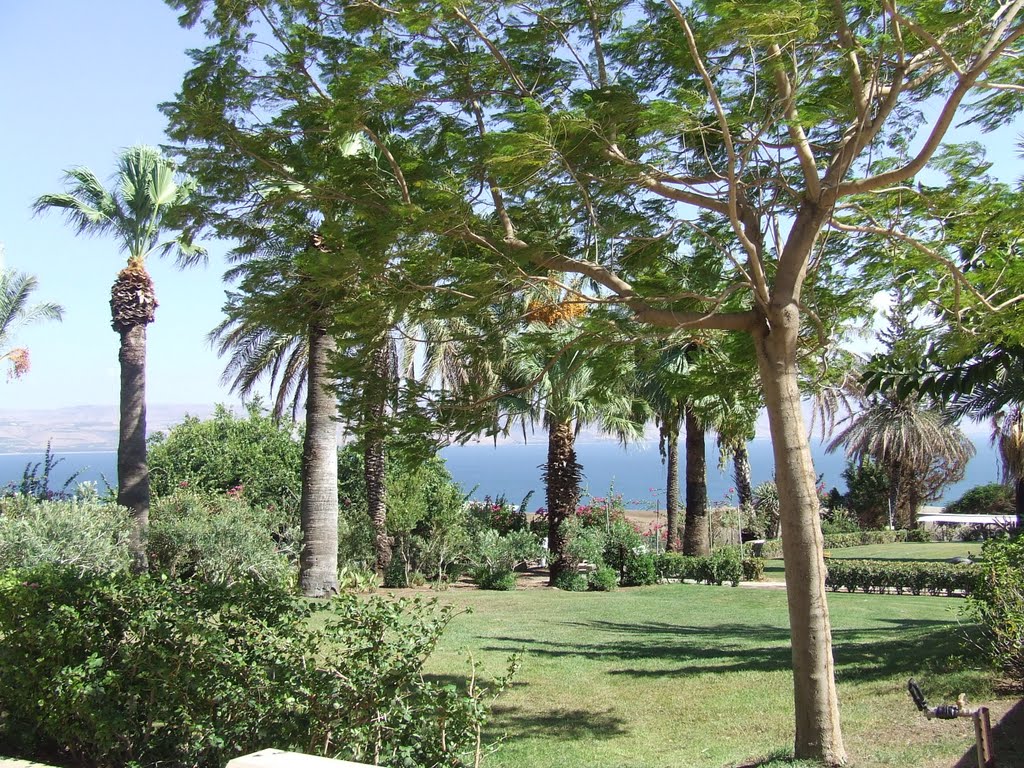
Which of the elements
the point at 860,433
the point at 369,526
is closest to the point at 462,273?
the point at 369,526

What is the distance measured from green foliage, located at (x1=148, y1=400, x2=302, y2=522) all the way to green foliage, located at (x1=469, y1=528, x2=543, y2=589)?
573 cm

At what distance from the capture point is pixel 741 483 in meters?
29.8

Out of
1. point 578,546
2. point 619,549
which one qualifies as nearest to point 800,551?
point 578,546

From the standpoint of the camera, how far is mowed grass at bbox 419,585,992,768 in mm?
6758

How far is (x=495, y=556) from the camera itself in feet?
68.8

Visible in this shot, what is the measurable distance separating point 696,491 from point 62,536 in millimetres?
16146

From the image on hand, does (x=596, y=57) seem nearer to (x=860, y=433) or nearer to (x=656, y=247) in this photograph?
(x=656, y=247)

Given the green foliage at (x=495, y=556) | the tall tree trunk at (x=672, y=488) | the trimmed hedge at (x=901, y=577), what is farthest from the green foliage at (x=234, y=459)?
the trimmed hedge at (x=901, y=577)

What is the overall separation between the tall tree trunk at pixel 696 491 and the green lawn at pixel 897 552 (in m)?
2.28

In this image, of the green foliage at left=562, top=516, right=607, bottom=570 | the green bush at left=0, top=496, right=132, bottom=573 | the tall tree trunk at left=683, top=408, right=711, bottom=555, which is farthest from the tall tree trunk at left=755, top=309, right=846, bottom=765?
the tall tree trunk at left=683, top=408, right=711, bottom=555

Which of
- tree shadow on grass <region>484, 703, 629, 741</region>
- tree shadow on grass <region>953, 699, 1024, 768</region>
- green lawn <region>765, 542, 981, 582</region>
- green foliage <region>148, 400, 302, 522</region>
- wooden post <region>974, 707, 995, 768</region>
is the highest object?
green foliage <region>148, 400, 302, 522</region>

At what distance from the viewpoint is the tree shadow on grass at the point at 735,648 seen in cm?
971

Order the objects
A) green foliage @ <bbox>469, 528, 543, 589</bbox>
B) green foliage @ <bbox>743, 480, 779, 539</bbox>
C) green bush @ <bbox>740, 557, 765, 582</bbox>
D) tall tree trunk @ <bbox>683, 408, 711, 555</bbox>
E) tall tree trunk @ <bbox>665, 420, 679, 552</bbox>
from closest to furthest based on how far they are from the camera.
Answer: green foliage @ <bbox>469, 528, 543, 589</bbox>
green bush @ <bbox>740, 557, 765, 582</bbox>
tall tree trunk @ <bbox>683, 408, 711, 555</bbox>
tall tree trunk @ <bbox>665, 420, 679, 552</bbox>
green foliage @ <bbox>743, 480, 779, 539</bbox>

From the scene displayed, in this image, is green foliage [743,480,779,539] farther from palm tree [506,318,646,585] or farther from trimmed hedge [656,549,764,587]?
trimmed hedge [656,549,764,587]
